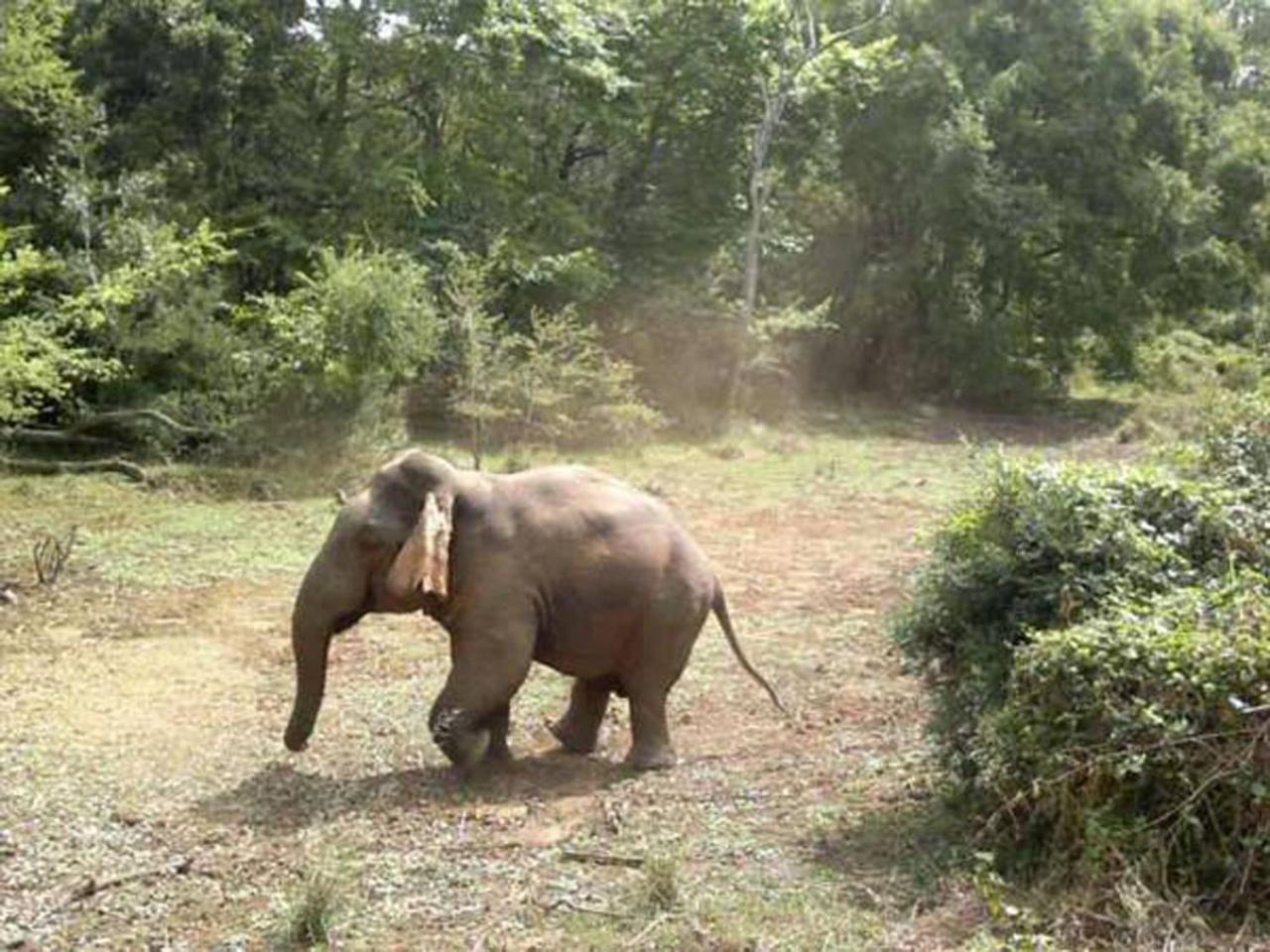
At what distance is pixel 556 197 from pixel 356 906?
78.5 ft

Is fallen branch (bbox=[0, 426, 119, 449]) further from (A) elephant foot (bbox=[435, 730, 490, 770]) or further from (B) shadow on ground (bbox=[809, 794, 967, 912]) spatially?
(B) shadow on ground (bbox=[809, 794, 967, 912])

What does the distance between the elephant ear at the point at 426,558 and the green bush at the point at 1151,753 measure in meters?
3.06

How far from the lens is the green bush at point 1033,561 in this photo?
6.61 metres

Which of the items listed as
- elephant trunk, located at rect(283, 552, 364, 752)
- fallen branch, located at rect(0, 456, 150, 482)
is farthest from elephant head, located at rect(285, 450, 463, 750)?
fallen branch, located at rect(0, 456, 150, 482)

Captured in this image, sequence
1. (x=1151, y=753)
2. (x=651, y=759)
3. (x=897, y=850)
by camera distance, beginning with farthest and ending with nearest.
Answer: (x=651, y=759) → (x=897, y=850) → (x=1151, y=753)

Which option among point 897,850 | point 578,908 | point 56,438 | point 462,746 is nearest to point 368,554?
point 462,746

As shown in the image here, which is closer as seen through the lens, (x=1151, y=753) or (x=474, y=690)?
(x=1151, y=753)

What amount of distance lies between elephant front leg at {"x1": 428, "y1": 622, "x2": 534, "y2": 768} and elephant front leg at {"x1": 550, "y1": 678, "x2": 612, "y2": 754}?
33.0 inches

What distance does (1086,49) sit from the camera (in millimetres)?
33594

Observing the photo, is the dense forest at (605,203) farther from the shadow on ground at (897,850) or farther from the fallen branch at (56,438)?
the shadow on ground at (897,850)

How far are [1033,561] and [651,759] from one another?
8.34 ft

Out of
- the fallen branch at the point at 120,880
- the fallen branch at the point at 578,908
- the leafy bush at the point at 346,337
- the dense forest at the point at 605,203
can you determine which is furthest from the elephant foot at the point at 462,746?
the leafy bush at the point at 346,337

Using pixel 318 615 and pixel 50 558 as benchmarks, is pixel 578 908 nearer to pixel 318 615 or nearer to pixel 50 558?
pixel 318 615

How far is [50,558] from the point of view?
1420 cm
